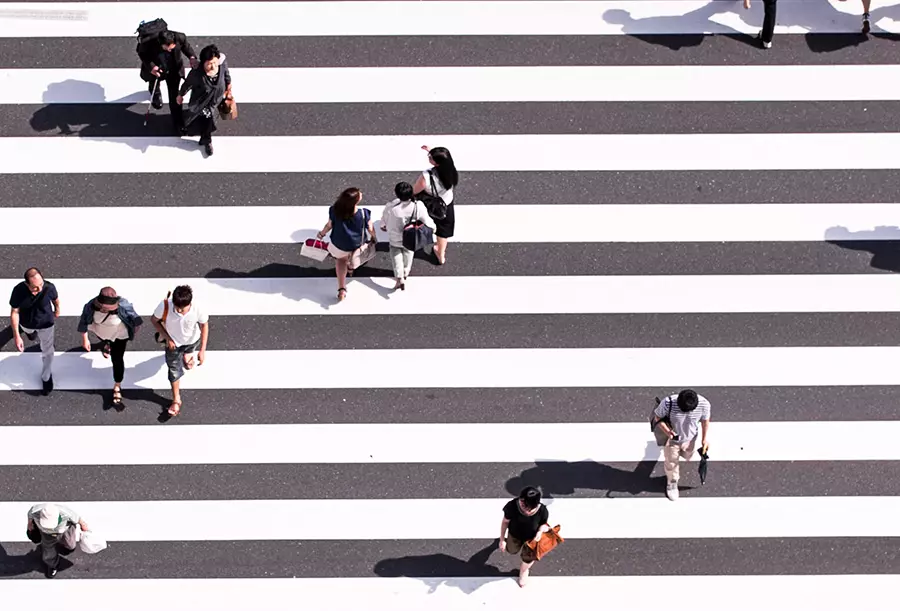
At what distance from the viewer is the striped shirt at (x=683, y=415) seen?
1123cm

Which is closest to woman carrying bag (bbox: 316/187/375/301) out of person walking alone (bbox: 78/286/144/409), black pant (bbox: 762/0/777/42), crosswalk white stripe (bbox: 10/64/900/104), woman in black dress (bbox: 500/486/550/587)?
crosswalk white stripe (bbox: 10/64/900/104)

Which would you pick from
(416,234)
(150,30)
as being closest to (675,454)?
(416,234)

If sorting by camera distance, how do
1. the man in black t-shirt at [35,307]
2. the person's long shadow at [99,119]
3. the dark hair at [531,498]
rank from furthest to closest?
the person's long shadow at [99,119]
the man in black t-shirt at [35,307]
the dark hair at [531,498]

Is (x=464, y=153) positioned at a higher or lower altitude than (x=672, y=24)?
lower

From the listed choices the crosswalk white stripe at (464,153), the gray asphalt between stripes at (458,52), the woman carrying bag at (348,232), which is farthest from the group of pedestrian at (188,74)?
the woman carrying bag at (348,232)

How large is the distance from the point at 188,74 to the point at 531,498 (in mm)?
5673

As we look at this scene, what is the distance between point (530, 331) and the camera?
12.6 meters

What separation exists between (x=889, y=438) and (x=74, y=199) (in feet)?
29.4

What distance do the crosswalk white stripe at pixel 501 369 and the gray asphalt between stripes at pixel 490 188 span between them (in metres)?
1.70

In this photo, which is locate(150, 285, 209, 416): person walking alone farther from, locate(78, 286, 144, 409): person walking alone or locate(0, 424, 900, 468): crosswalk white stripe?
locate(0, 424, 900, 468): crosswalk white stripe

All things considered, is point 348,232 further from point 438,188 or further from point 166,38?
point 166,38

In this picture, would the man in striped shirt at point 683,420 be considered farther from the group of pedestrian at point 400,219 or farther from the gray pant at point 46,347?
the gray pant at point 46,347

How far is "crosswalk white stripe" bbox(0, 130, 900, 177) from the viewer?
1322 centimetres

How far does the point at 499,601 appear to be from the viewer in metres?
11.7
